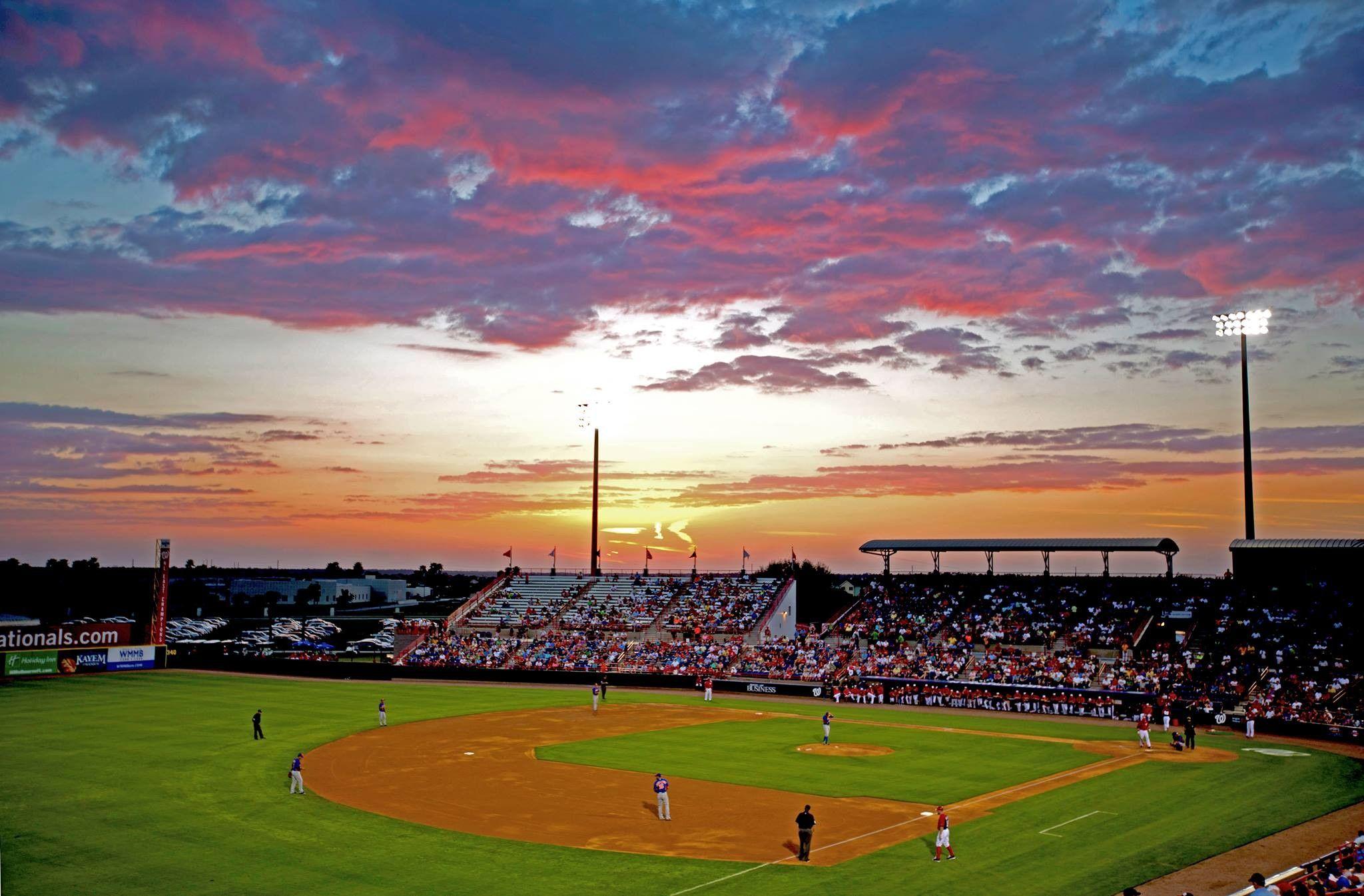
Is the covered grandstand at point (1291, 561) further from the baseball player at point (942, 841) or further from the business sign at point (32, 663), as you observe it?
the business sign at point (32, 663)

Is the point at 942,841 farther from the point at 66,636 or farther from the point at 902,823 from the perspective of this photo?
the point at 66,636

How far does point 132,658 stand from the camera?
242ft

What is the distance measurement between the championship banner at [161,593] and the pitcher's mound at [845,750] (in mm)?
51499

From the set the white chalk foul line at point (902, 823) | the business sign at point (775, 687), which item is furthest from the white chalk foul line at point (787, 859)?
the business sign at point (775, 687)

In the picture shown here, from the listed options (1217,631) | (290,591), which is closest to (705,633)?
(1217,631)

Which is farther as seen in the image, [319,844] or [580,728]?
[580,728]

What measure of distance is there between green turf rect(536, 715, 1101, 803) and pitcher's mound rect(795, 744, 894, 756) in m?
0.45

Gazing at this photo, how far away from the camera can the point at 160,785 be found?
1314 inches

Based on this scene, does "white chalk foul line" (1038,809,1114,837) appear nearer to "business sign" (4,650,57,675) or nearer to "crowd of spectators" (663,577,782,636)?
"crowd of spectators" (663,577,782,636)

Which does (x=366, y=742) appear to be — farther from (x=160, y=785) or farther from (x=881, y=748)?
(x=881, y=748)

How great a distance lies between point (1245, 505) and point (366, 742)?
51293mm

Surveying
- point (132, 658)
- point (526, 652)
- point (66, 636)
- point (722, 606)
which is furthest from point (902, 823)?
point (132, 658)

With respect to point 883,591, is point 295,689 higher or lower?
lower

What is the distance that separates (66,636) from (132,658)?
5.11m
